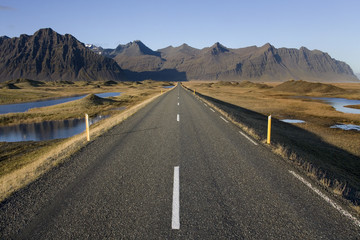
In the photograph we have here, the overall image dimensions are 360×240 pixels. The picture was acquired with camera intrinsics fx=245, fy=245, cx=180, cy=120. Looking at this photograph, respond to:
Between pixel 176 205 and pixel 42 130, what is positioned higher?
pixel 176 205

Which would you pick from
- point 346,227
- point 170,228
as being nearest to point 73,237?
point 170,228

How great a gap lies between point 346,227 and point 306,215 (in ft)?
1.97

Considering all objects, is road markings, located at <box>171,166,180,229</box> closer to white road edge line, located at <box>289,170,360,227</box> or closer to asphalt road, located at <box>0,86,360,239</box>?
asphalt road, located at <box>0,86,360,239</box>

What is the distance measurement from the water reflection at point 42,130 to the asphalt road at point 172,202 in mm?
17897

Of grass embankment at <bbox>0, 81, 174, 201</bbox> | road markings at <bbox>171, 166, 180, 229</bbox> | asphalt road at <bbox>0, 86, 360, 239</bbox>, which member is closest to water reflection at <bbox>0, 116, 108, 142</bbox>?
grass embankment at <bbox>0, 81, 174, 201</bbox>

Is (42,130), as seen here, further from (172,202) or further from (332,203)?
(332,203)

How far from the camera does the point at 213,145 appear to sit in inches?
369

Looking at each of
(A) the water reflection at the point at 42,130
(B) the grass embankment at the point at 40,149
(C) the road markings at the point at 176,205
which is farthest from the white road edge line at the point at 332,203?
(A) the water reflection at the point at 42,130

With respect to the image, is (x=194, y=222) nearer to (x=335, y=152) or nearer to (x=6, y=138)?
(x=335, y=152)

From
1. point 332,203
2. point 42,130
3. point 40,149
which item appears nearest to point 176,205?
point 332,203

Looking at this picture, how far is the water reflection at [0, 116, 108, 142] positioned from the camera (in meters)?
23.1

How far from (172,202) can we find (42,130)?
26620 millimetres

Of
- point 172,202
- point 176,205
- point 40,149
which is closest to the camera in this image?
point 176,205

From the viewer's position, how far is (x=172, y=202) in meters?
4.89
